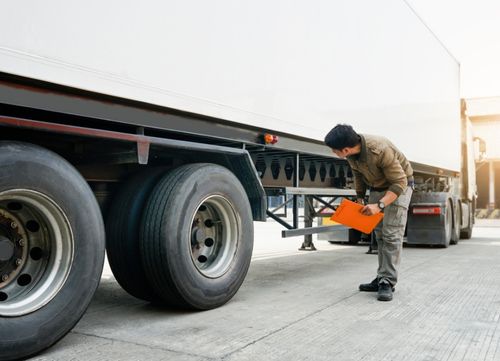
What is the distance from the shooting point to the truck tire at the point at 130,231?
12.8 ft

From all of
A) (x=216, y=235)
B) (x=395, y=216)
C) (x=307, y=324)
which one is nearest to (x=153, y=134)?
(x=216, y=235)

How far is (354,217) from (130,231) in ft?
6.02

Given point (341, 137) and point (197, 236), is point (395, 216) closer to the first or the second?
point (341, 137)

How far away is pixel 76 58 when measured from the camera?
296 cm

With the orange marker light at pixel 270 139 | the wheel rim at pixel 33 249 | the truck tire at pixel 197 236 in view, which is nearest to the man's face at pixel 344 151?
the orange marker light at pixel 270 139

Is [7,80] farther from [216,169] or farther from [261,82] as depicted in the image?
[261,82]

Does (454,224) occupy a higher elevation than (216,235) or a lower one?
lower

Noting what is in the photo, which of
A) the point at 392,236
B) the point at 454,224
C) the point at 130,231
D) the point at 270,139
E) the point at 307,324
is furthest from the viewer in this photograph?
the point at 454,224

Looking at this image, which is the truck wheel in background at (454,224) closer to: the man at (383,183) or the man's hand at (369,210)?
the man at (383,183)

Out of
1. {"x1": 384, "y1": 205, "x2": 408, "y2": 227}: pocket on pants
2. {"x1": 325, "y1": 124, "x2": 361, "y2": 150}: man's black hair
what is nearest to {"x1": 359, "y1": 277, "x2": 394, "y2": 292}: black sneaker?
{"x1": 384, "y1": 205, "x2": 408, "y2": 227}: pocket on pants

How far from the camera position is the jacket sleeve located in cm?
457

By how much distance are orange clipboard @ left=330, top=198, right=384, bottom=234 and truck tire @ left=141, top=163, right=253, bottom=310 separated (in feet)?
2.44

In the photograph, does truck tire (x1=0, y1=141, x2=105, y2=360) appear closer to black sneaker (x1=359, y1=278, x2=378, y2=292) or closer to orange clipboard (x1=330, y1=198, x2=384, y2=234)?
orange clipboard (x1=330, y1=198, x2=384, y2=234)

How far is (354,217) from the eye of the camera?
4492 mm
